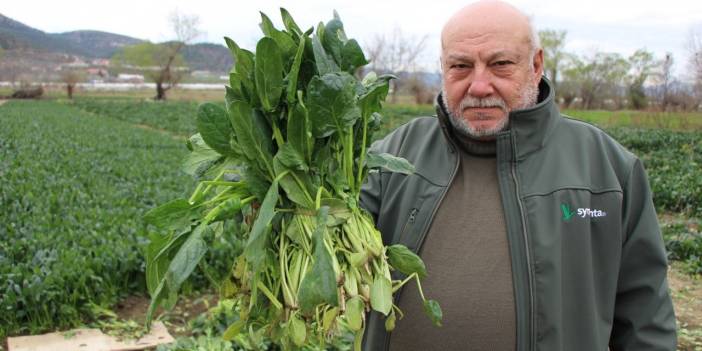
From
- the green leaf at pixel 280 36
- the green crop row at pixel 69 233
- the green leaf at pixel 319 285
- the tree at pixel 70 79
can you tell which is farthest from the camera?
the tree at pixel 70 79

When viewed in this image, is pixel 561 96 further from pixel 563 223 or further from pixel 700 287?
pixel 563 223

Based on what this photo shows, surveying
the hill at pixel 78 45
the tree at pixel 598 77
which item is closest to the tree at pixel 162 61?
the hill at pixel 78 45

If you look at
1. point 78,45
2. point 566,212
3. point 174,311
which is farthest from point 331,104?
point 78,45

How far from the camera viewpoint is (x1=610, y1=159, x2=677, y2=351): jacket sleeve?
210 cm

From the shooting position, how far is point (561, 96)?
5212cm

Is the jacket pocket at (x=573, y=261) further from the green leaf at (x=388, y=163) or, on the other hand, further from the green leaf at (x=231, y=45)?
the green leaf at (x=231, y=45)

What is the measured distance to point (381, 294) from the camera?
4.66 feet

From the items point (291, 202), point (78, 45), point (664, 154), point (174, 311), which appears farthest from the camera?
point (78, 45)

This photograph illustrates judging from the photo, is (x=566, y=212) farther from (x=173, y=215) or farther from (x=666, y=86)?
(x=666, y=86)

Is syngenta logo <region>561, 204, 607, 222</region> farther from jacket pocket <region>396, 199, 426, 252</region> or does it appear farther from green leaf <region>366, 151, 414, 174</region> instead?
green leaf <region>366, 151, 414, 174</region>

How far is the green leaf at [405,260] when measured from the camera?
1537 millimetres

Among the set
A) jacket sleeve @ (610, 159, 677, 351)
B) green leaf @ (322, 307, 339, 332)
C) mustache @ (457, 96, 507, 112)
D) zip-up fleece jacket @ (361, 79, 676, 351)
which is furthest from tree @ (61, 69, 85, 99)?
green leaf @ (322, 307, 339, 332)

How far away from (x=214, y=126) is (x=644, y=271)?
158 centimetres

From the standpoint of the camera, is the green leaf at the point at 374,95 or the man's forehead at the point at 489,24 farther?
the man's forehead at the point at 489,24
